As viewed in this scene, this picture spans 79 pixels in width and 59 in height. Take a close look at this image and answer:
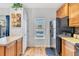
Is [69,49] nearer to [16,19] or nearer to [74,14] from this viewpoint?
[74,14]

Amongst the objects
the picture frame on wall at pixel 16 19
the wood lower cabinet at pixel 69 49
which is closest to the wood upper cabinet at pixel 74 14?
the wood lower cabinet at pixel 69 49

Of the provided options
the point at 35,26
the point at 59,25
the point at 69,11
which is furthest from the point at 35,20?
the point at 69,11

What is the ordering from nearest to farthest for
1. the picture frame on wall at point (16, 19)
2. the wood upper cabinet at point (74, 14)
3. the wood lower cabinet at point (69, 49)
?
the wood lower cabinet at point (69, 49) → the wood upper cabinet at point (74, 14) → the picture frame on wall at point (16, 19)

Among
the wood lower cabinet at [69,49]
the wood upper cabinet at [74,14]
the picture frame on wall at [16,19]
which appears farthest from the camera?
the picture frame on wall at [16,19]

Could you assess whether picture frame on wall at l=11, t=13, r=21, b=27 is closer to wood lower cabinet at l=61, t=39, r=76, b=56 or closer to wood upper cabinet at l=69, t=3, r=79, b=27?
wood upper cabinet at l=69, t=3, r=79, b=27

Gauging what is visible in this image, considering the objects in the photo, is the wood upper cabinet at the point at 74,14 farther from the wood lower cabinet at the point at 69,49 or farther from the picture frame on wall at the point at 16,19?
the picture frame on wall at the point at 16,19

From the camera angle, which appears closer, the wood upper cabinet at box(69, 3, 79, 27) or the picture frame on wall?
the wood upper cabinet at box(69, 3, 79, 27)

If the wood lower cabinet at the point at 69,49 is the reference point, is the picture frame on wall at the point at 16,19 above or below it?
above

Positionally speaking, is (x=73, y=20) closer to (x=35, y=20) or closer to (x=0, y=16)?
(x=35, y=20)

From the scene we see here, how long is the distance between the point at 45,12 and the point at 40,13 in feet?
0.90

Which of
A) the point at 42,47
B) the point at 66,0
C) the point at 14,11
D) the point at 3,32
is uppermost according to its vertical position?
the point at 14,11

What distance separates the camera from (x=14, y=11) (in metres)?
7.09

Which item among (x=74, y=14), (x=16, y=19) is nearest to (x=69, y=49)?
(x=74, y=14)

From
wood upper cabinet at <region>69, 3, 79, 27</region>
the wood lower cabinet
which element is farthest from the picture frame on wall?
the wood lower cabinet
